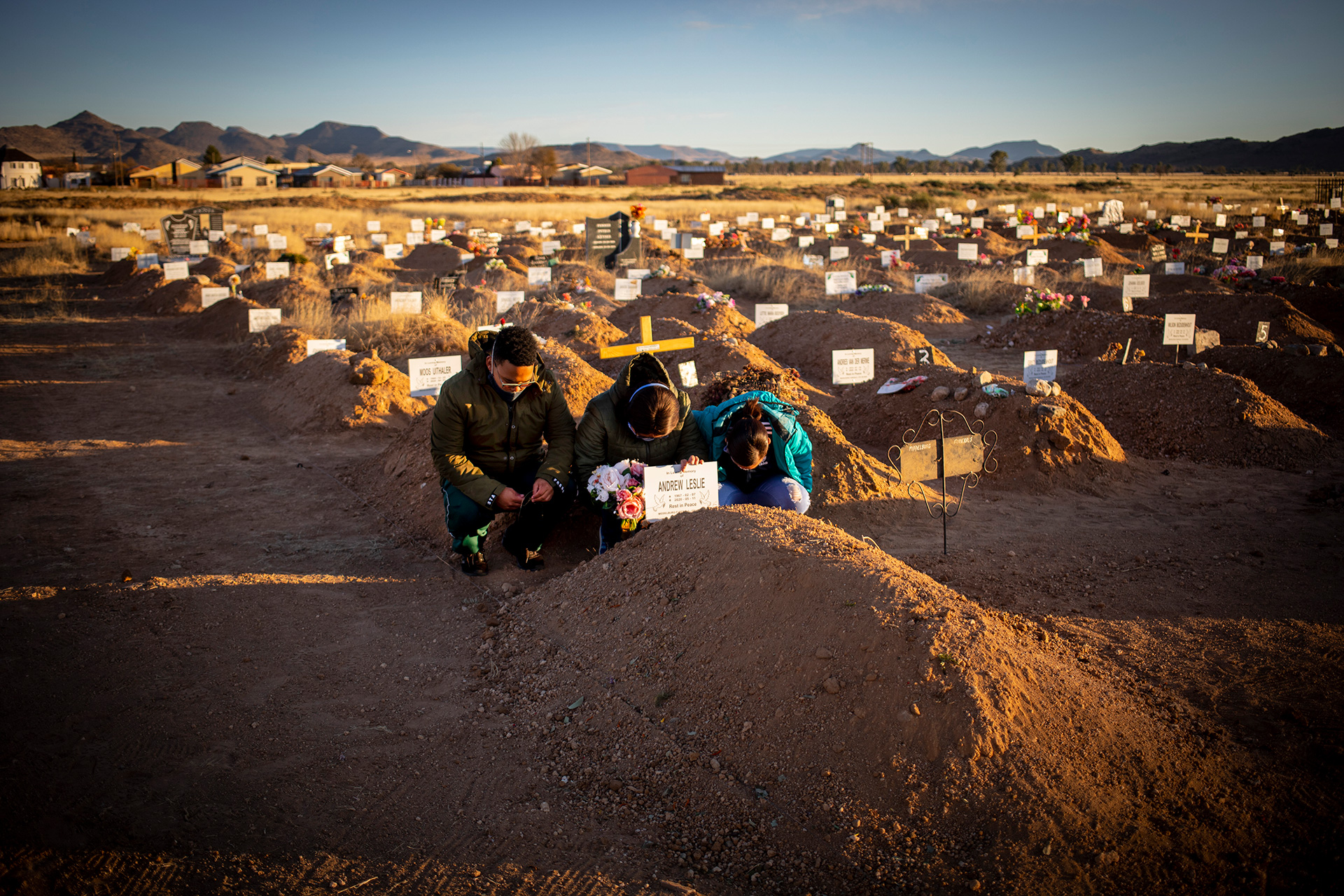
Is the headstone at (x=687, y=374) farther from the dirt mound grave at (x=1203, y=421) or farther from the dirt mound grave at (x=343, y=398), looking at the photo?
the dirt mound grave at (x=1203, y=421)

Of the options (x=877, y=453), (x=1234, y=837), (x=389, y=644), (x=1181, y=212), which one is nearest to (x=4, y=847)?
(x=389, y=644)

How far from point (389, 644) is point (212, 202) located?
45.5m

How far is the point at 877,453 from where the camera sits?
7.43 meters

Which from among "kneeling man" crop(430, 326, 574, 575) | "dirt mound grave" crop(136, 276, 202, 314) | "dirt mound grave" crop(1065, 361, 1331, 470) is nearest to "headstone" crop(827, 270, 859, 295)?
"dirt mound grave" crop(1065, 361, 1331, 470)

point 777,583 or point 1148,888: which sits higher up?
point 777,583

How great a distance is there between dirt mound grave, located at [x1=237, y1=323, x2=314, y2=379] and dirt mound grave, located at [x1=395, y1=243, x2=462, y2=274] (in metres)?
10.1

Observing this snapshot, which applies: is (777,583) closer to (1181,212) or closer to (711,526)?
(711,526)

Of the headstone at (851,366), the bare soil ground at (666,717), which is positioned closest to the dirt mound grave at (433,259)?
the headstone at (851,366)

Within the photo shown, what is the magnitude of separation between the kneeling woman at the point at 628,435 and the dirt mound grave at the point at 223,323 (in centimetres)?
986

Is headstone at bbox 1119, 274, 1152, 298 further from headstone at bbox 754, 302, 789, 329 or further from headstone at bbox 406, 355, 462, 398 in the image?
headstone at bbox 406, 355, 462, 398

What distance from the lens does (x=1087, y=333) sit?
11125mm

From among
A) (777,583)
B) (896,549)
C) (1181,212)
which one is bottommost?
(896,549)

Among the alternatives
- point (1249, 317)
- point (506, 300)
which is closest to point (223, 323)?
point (506, 300)

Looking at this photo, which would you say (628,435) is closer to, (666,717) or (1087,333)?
(666,717)
